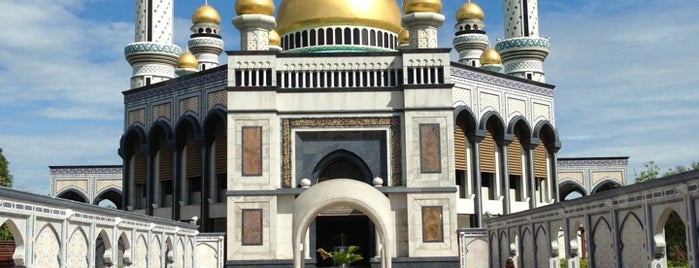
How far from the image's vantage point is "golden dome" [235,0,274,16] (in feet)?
94.1

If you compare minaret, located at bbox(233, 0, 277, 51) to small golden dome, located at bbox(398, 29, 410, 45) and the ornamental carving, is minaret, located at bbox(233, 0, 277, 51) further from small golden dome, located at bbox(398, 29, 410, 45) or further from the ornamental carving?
small golden dome, located at bbox(398, 29, 410, 45)

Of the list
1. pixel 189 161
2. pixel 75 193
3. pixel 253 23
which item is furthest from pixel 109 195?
pixel 253 23

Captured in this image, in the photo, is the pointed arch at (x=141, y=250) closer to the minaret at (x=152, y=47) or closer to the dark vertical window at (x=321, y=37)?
the dark vertical window at (x=321, y=37)

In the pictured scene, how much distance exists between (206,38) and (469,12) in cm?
1303

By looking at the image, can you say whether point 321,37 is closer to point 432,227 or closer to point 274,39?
point 274,39

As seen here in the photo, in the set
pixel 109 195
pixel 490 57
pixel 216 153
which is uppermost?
pixel 490 57

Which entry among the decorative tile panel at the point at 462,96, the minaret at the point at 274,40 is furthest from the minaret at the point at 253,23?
the decorative tile panel at the point at 462,96

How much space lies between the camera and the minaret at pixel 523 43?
3913 cm

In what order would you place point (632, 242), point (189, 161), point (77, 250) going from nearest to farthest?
point (632, 242), point (77, 250), point (189, 161)

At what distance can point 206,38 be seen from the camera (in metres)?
41.7

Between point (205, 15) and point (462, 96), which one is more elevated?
point (205, 15)

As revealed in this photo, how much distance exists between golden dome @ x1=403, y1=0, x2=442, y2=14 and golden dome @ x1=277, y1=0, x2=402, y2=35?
16.5 feet

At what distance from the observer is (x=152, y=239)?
68.4 feet

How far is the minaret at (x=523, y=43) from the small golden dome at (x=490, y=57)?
2.19 feet
